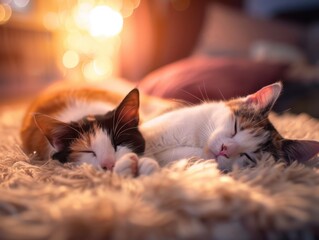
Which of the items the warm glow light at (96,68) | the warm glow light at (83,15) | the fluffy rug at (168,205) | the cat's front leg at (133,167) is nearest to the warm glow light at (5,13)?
the warm glow light at (83,15)

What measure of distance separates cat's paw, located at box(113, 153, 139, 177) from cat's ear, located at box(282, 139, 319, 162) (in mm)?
406

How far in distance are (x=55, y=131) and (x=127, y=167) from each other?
0.25 m

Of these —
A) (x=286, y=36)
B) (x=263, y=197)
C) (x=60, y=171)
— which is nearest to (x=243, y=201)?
(x=263, y=197)

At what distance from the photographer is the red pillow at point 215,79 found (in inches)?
61.2

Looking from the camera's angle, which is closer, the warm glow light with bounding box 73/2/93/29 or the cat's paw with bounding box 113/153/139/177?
the cat's paw with bounding box 113/153/139/177

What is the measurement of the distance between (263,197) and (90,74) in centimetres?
291

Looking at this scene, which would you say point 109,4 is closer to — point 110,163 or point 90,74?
point 90,74

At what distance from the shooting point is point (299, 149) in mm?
846

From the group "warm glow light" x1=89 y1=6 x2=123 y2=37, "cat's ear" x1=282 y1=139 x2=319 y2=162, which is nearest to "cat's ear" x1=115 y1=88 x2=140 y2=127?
"cat's ear" x1=282 y1=139 x2=319 y2=162

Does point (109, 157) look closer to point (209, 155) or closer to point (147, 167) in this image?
point (147, 167)

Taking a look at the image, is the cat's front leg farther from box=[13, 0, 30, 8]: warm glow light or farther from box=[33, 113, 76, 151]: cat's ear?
box=[13, 0, 30, 8]: warm glow light

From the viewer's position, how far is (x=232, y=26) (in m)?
2.46

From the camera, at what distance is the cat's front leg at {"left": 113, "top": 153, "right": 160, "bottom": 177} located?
2.41ft

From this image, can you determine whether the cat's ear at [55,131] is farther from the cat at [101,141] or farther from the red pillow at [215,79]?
the red pillow at [215,79]
